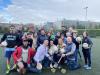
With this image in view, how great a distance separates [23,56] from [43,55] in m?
0.88

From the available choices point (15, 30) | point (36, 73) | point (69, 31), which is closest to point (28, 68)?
point (36, 73)

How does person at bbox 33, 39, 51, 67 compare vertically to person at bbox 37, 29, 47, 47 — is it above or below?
below

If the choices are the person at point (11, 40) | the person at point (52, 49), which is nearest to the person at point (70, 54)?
the person at point (52, 49)

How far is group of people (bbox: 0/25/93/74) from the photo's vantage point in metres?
8.17

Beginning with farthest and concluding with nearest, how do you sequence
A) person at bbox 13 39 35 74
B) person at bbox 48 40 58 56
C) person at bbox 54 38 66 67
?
person at bbox 54 38 66 67
person at bbox 48 40 58 56
person at bbox 13 39 35 74

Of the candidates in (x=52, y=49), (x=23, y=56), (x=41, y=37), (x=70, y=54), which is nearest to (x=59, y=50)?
(x=52, y=49)

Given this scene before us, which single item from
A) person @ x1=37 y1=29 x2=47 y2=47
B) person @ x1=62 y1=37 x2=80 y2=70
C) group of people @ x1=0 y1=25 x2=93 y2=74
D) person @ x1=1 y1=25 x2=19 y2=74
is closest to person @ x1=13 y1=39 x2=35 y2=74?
group of people @ x1=0 y1=25 x2=93 y2=74

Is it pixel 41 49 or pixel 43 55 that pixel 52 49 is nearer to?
pixel 43 55

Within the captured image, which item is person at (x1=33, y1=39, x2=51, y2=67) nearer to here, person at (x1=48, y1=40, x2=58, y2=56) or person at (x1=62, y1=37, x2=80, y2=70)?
person at (x1=48, y1=40, x2=58, y2=56)

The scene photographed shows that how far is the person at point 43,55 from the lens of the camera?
845cm

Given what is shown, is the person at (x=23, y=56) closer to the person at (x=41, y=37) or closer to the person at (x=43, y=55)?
the person at (x=43, y=55)

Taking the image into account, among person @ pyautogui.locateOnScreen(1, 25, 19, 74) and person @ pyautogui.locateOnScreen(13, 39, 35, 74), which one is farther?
person @ pyautogui.locateOnScreen(1, 25, 19, 74)

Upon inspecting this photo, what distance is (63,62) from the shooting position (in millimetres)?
9828

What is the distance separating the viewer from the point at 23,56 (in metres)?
8.11
